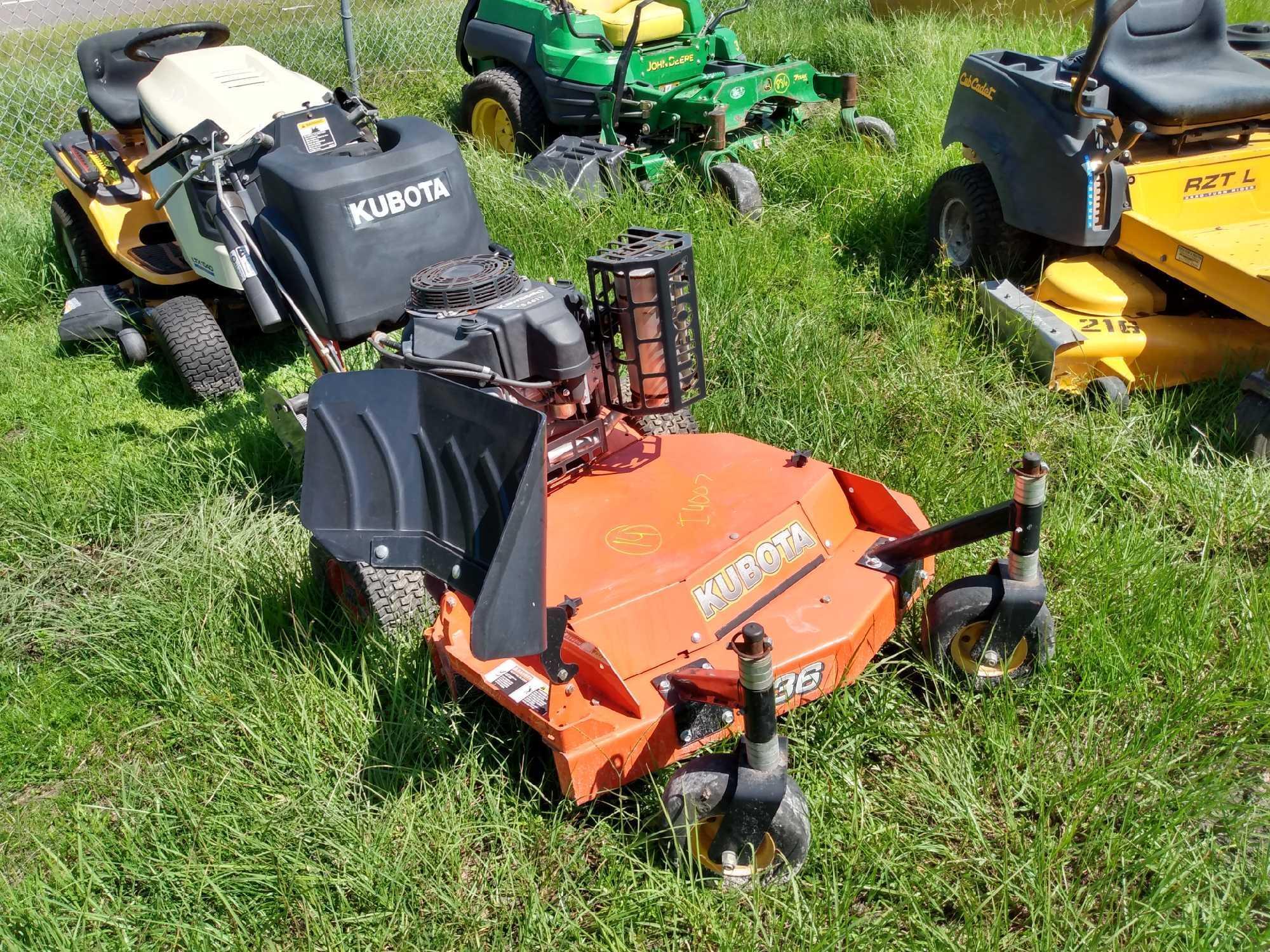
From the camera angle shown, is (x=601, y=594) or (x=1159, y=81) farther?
(x=1159, y=81)

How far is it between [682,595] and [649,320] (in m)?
0.74

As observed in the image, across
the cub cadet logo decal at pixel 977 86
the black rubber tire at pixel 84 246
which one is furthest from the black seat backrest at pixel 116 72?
the cub cadet logo decal at pixel 977 86

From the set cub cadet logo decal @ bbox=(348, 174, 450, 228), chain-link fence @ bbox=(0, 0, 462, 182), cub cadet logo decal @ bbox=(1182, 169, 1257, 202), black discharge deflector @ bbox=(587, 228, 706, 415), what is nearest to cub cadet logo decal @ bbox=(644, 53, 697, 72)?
chain-link fence @ bbox=(0, 0, 462, 182)

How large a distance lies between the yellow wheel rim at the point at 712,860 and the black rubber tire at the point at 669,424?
139 centimetres

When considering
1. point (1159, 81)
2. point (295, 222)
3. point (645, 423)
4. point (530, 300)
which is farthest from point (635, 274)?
point (1159, 81)

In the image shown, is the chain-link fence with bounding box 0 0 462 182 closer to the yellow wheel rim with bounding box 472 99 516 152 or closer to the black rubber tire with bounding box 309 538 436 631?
the yellow wheel rim with bounding box 472 99 516 152

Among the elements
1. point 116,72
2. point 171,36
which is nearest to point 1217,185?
point 171,36

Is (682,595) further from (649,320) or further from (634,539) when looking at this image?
(649,320)

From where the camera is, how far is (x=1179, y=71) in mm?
4352

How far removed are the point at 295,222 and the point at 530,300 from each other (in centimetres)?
91

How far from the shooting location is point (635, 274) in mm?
2654

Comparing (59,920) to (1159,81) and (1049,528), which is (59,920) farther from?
(1159,81)

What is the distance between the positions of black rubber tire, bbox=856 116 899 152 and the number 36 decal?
4.30 m

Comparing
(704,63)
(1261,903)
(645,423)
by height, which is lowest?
(1261,903)
